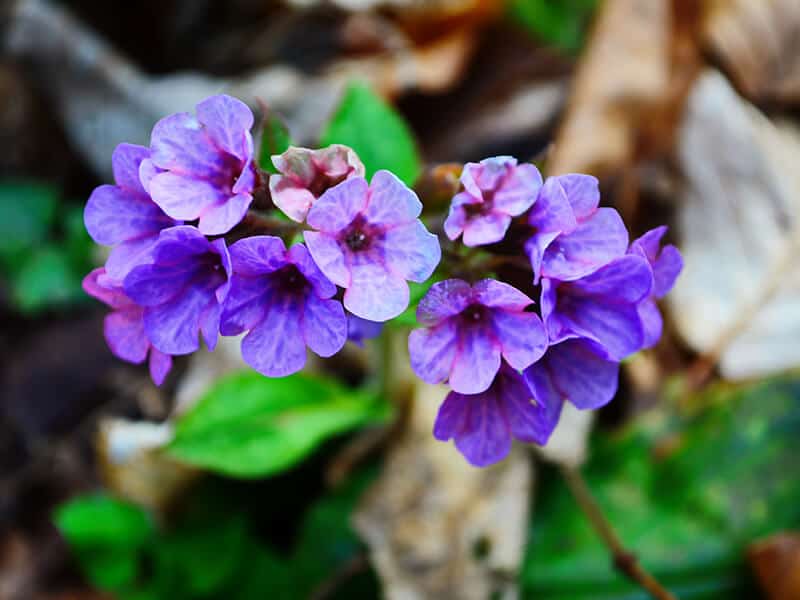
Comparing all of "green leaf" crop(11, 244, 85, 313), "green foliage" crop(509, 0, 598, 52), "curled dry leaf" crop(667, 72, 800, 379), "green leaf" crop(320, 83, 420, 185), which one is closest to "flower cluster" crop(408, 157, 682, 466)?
"green leaf" crop(320, 83, 420, 185)

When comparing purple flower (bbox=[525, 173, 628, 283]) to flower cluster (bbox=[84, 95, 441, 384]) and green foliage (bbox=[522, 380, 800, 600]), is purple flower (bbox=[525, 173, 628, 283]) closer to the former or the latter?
flower cluster (bbox=[84, 95, 441, 384])

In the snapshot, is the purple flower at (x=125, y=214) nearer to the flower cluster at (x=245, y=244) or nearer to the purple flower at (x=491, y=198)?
the flower cluster at (x=245, y=244)

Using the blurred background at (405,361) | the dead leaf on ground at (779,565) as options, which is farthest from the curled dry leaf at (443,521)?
the dead leaf on ground at (779,565)

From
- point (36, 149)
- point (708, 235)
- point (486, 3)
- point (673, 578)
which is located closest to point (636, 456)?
point (673, 578)

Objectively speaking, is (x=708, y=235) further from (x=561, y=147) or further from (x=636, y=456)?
(x=636, y=456)

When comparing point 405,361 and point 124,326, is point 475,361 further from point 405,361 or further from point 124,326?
point 405,361

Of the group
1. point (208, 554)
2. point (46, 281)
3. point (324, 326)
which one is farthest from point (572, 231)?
point (46, 281)
